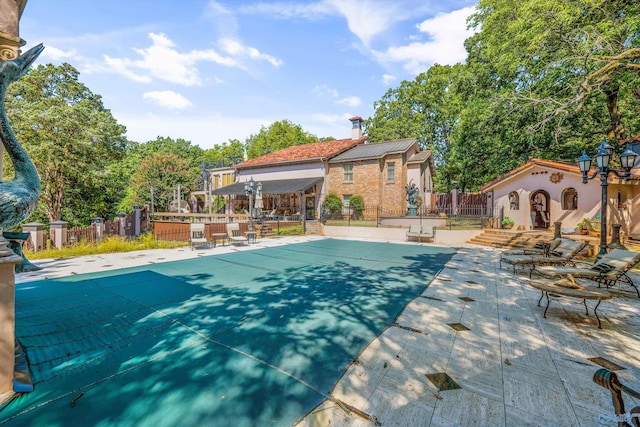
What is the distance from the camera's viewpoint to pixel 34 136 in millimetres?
18016

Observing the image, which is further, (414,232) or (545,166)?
(414,232)

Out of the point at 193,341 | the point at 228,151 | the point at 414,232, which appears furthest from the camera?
the point at 228,151

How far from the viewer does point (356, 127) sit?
97.1ft

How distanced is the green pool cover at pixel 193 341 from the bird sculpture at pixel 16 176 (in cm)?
184

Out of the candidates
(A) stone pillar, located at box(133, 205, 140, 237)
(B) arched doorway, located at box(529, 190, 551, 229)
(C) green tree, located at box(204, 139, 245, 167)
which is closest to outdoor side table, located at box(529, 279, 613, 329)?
(B) arched doorway, located at box(529, 190, 551, 229)

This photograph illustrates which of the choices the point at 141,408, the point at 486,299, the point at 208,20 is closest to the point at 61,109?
the point at 208,20

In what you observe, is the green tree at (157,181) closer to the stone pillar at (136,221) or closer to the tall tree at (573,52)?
the stone pillar at (136,221)

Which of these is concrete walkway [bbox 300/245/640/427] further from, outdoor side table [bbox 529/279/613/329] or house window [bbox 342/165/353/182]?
house window [bbox 342/165/353/182]

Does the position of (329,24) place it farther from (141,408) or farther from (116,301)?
(141,408)

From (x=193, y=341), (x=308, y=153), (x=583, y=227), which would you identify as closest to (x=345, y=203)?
(x=308, y=153)

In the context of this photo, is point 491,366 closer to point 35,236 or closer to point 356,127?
point 35,236

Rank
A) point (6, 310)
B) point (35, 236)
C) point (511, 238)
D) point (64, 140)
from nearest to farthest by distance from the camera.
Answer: point (6, 310) → point (35, 236) → point (511, 238) → point (64, 140)

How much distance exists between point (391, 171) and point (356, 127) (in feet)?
26.3

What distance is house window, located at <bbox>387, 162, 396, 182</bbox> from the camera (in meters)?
24.1
